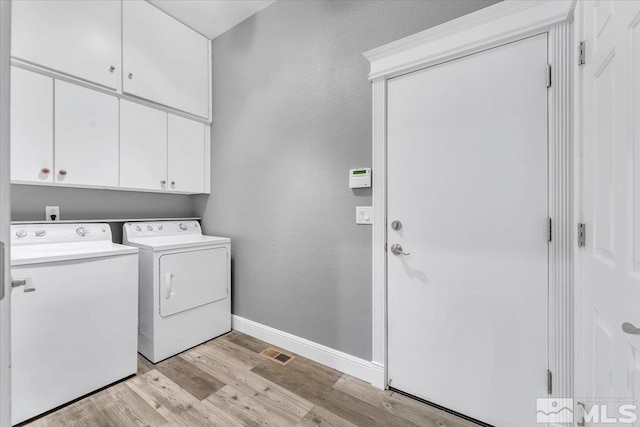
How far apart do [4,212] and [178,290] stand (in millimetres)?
1744

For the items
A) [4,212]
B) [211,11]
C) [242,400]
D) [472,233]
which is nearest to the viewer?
[4,212]

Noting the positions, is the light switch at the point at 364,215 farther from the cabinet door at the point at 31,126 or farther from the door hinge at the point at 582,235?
the cabinet door at the point at 31,126

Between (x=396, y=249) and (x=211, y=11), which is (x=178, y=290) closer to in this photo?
(x=396, y=249)

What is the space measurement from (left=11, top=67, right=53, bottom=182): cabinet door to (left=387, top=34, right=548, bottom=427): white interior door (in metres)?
2.27

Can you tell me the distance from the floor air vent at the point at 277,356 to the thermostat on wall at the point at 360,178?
4.56 ft

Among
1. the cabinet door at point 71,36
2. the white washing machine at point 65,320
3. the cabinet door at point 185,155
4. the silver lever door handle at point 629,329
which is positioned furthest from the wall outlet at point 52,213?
the silver lever door handle at point 629,329

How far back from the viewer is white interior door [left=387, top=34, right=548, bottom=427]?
1339mm

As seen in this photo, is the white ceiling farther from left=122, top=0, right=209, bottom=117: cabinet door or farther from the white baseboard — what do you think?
the white baseboard

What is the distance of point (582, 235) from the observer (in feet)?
3.76

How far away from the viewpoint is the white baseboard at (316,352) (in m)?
1.81

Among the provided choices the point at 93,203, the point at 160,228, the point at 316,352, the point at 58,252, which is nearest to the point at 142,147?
the point at 93,203

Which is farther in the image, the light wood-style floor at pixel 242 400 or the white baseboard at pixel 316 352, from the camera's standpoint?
the white baseboard at pixel 316 352

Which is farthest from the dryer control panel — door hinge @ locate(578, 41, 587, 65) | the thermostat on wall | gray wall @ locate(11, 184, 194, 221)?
door hinge @ locate(578, 41, 587, 65)

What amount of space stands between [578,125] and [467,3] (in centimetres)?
88
